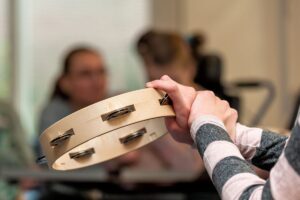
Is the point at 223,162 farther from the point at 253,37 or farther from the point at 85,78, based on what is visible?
the point at 253,37

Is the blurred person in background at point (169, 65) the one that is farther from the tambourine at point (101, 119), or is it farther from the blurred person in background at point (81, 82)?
the tambourine at point (101, 119)

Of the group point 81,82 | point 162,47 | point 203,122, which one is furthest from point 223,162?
point 81,82

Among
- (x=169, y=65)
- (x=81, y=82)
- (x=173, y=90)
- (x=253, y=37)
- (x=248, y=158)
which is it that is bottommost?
(x=253, y=37)

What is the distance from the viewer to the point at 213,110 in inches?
33.5

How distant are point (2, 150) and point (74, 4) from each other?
5.88 feet

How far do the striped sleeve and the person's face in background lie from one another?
6.98ft

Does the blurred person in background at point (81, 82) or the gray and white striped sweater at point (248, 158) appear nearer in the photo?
the gray and white striped sweater at point (248, 158)

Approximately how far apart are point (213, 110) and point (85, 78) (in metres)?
2.22

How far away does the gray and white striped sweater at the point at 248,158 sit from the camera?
2.22 feet

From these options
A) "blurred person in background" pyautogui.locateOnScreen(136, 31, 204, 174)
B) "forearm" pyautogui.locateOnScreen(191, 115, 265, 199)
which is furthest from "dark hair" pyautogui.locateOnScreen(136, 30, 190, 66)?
"forearm" pyautogui.locateOnScreen(191, 115, 265, 199)

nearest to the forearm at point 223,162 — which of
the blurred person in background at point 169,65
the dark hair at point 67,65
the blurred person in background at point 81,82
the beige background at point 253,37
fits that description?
the blurred person in background at point 169,65

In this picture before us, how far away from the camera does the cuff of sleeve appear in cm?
82

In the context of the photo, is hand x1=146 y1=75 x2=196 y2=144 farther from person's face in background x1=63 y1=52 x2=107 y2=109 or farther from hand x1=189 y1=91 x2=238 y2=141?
person's face in background x1=63 y1=52 x2=107 y2=109

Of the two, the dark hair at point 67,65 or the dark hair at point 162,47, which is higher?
the dark hair at point 162,47
